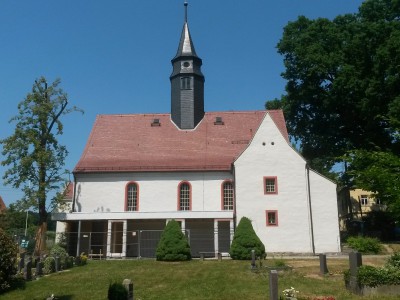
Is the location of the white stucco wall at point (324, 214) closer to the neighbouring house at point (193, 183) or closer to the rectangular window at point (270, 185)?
the neighbouring house at point (193, 183)

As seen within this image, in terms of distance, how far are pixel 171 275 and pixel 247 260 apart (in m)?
7.77

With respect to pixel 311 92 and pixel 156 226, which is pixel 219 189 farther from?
pixel 311 92

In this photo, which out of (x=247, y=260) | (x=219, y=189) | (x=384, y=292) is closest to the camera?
(x=384, y=292)

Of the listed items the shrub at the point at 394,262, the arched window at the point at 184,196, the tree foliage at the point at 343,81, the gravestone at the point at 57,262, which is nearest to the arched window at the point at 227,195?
the arched window at the point at 184,196

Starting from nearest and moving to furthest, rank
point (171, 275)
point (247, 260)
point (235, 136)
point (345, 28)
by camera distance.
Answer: point (171, 275)
point (247, 260)
point (235, 136)
point (345, 28)

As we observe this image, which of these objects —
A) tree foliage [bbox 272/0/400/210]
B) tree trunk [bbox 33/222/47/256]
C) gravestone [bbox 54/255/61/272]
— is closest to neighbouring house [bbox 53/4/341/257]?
tree trunk [bbox 33/222/47/256]

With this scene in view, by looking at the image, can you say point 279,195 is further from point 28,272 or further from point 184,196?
point 28,272

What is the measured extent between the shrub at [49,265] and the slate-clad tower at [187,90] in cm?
1806

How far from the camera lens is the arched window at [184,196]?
34188 millimetres

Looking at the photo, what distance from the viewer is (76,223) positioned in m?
34.8

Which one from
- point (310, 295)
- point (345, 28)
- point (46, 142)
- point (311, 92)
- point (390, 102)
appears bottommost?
point (310, 295)

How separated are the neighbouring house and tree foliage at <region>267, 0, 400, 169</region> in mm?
5581

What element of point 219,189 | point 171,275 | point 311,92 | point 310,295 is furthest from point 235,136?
point 310,295

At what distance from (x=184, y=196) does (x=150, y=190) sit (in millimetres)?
2766
